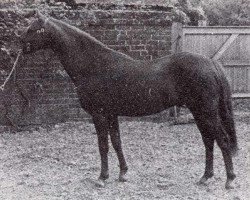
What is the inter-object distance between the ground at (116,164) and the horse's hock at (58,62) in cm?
35

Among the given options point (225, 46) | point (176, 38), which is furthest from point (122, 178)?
point (225, 46)

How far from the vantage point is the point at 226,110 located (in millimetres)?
5973

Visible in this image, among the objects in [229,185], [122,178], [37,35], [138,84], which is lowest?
[122,178]

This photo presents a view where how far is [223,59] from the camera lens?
10852 mm

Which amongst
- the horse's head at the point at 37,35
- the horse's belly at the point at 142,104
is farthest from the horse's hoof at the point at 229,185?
the horse's head at the point at 37,35

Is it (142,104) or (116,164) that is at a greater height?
(142,104)

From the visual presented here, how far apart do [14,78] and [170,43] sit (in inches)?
129

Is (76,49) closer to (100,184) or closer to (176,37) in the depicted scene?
(100,184)

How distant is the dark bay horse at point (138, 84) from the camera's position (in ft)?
19.1

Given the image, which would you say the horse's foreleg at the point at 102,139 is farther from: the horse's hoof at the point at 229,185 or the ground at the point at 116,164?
the horse's hoof at the point at 229,185

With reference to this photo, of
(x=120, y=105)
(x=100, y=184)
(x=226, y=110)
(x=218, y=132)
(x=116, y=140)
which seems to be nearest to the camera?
(x=218, y=132)

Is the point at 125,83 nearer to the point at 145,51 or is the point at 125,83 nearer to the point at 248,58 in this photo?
the point at 145,51

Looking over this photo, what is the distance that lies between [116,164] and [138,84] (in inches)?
70.8

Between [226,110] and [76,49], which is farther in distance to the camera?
[76,49]
